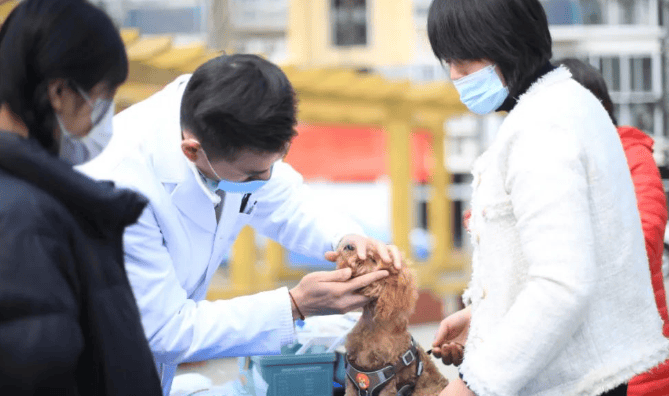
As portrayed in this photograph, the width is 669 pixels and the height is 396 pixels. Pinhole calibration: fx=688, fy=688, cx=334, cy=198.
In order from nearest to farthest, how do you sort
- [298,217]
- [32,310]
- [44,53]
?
[32,310] < [44,53] < [298,217]

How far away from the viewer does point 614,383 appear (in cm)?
153

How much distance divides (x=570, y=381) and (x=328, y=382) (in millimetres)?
942

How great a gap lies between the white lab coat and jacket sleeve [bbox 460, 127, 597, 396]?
75 centimetres

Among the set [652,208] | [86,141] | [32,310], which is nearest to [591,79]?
[652,208]

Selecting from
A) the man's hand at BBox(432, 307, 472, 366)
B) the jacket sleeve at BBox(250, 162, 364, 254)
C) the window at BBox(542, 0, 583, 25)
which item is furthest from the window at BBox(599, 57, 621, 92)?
the man's hand at BBox(432, 307, 472, 366)

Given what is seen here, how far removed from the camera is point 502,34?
1642 millimetres

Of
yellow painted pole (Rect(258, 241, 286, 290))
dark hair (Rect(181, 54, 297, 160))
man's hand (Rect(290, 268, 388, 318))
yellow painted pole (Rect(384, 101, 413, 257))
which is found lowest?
yellow painted pole (Rect(258, 241, 286, 290))

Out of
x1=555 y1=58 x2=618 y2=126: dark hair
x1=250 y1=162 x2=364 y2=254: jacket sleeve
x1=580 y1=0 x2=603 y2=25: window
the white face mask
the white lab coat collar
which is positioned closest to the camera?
the white face mask

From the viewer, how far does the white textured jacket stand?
4.70ft

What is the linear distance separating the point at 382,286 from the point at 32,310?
1.36m

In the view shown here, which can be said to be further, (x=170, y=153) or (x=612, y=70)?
(x=612, y=70)

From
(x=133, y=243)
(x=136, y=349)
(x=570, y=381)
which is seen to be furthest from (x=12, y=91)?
(x=570, y=381)

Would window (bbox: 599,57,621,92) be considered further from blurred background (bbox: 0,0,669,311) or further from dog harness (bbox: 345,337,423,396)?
dog harness (bbox: 345,337,423,396)

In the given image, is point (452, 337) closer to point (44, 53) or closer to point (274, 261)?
point (44, 53)
